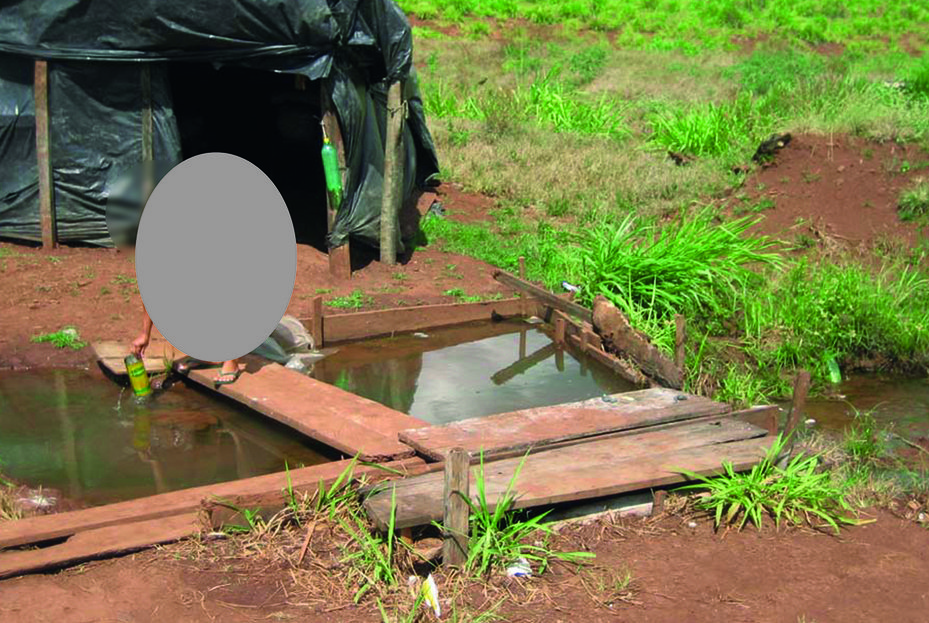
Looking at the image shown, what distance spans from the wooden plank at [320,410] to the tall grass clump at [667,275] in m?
3.05

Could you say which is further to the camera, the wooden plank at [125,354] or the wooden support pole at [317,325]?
the wooden support pole at [317,325]

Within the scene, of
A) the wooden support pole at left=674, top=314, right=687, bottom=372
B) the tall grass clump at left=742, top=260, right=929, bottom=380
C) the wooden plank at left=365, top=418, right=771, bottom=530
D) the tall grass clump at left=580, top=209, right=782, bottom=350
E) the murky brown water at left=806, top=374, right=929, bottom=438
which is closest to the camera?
the wooden plank at left=365, top=418, right=771, bottom=530

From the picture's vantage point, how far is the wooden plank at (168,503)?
14.9ft

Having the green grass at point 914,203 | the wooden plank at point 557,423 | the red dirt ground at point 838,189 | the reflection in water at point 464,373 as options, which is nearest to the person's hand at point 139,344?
the reflection in water at point 464,373

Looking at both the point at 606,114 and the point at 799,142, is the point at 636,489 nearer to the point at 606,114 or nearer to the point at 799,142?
the point at 799,142

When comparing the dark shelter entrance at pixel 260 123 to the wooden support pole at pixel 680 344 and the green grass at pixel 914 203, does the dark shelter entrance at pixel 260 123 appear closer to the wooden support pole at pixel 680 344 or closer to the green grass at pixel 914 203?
the wooden support pole at pixel 680 344

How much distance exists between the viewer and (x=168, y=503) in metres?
4.89

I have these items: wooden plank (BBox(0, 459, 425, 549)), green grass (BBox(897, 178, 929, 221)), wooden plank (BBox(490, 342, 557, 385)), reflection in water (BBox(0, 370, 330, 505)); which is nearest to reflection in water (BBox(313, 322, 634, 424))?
wooden plank (BBox(490, 342, 557, 385))

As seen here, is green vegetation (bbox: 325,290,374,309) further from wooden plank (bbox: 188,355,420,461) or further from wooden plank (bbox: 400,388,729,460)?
wooden plank (bbox: 400,388,729,460)

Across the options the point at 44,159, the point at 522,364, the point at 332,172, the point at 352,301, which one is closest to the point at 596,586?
the point at 522,364

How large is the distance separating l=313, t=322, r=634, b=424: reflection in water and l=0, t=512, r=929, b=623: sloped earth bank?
2387mm

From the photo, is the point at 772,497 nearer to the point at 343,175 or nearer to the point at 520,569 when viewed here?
the point at 520,569

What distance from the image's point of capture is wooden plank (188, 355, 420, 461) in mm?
5684

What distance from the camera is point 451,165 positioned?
13.2 meters
